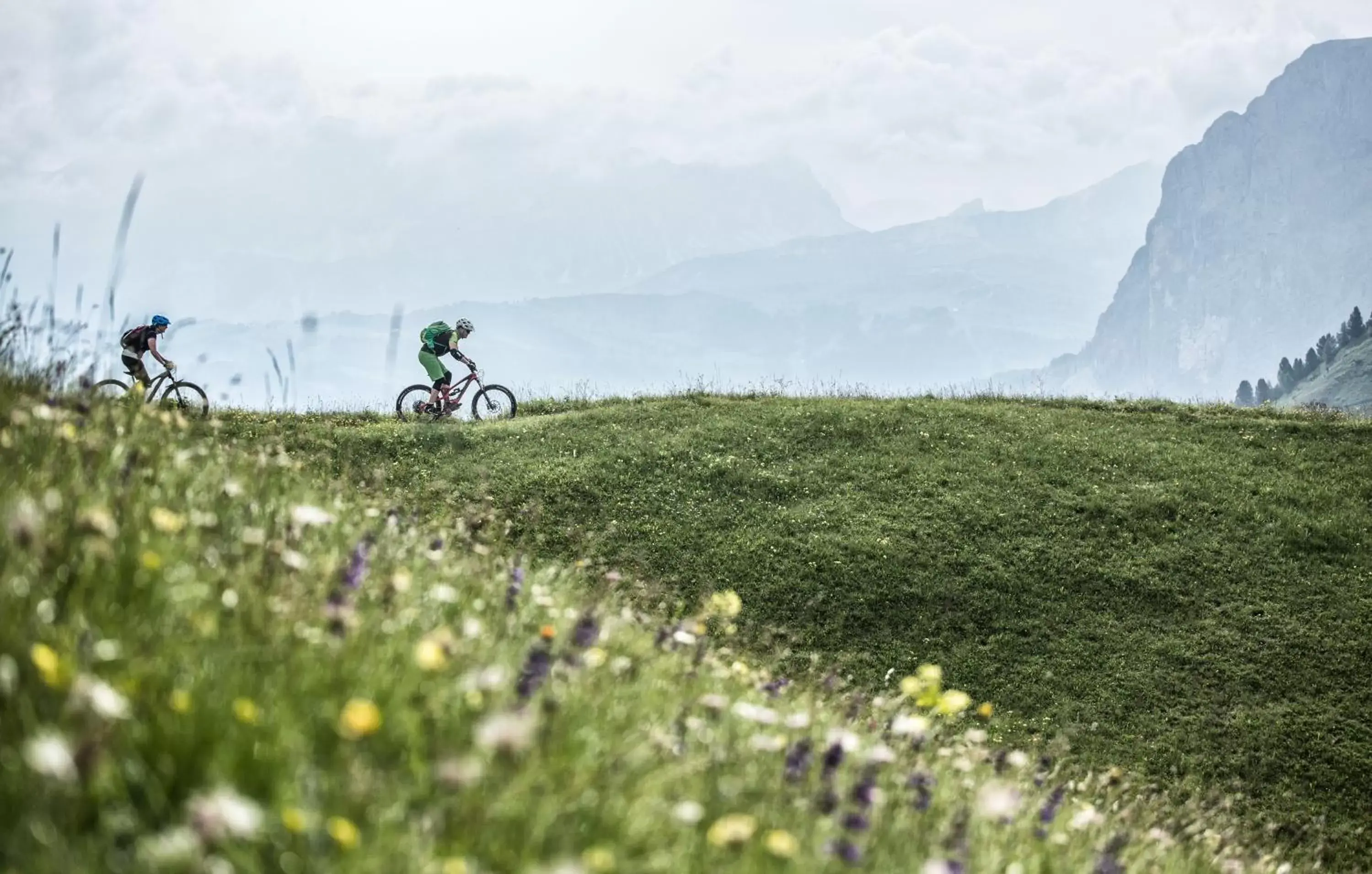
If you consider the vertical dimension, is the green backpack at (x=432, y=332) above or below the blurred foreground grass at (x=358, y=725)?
above

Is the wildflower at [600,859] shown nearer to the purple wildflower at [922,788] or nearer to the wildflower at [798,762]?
the wildflower at [798,762]

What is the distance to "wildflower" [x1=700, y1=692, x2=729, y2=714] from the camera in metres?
5.27

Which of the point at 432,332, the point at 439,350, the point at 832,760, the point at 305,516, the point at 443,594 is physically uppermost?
the point at 432,332

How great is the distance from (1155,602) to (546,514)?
45.3ft

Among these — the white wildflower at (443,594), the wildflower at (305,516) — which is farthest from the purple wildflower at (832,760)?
the wildflower at (305,516)

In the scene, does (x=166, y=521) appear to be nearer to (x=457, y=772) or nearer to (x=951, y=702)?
(x=457, y=772)

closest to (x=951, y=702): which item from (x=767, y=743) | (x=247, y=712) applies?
(x=767, y=743)

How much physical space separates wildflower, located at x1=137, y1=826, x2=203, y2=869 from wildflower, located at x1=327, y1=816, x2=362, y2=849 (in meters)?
0.36

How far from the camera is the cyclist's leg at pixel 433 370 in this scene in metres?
29.0

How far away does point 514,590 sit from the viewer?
623 centimetres

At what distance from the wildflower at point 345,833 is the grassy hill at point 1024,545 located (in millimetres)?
11241

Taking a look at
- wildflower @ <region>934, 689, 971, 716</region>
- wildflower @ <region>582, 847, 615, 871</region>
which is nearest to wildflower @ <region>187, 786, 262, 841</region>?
wildflower @ <region>582, 847, 615, 871</region>

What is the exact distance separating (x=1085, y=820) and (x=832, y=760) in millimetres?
2662

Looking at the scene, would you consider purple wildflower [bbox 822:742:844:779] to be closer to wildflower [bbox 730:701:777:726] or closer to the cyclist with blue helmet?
wildflower [bbox 730:701:777:726]
